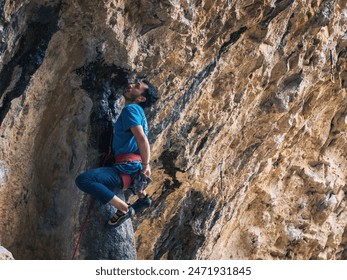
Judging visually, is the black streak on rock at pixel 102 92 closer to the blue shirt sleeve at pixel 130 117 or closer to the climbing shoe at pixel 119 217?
the blue shirt sleeve at pixel 130 117

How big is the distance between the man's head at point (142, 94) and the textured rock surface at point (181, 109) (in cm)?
26

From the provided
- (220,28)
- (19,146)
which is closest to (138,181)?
(19,146)

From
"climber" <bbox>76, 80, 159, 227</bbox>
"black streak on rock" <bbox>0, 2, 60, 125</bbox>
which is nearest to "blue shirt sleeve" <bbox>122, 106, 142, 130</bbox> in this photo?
"climber" <bbox>76, 80, 159, 227</bbox>

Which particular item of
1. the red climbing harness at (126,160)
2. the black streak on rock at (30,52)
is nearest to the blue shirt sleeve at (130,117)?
the red climbing harness at (126,160)

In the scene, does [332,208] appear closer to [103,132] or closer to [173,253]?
[173,253]

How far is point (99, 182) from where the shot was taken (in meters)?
5.51

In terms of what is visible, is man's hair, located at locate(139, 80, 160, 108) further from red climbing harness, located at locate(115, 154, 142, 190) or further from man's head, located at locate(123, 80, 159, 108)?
red climbing harness, located at locate(115, 154, 142, 190)

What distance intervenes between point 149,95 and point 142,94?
0.19 ft

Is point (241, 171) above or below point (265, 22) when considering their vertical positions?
below

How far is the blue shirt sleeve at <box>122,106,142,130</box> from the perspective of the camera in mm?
5516

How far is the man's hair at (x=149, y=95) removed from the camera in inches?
230

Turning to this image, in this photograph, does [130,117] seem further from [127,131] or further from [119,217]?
[119,217]

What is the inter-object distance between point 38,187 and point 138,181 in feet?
3.64

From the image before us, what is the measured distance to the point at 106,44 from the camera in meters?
5.95
